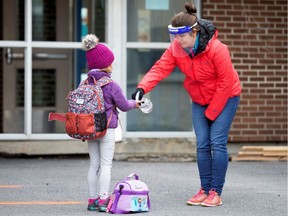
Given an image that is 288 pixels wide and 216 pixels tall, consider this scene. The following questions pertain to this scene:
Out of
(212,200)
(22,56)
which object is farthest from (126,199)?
(22,56)

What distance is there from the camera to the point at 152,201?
326 inches

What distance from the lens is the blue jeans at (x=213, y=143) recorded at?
8.00 m

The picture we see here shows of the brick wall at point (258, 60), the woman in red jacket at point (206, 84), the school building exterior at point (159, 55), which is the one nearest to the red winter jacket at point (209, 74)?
the woman in red jacket at point (206, 84)

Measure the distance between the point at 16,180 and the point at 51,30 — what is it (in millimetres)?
3749

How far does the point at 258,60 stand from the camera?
12117 mm

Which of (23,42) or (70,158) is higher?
(23,42)

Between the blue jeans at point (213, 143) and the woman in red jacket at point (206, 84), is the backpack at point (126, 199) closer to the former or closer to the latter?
the woman in red jacket at point (206, 84)

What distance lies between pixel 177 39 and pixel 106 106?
87cm

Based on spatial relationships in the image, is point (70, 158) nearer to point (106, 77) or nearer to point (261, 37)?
point (261, 37)

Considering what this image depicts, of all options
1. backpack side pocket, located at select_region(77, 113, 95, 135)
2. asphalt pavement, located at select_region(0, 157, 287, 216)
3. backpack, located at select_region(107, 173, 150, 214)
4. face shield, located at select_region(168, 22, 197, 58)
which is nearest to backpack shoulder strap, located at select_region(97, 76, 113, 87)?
backpack side pocket, located at select_region(77, 113, 95, 135)

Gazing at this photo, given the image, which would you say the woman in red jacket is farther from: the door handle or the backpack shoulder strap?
the door handle

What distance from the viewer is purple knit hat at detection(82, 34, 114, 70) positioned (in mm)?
7582

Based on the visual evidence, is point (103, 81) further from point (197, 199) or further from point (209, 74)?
point (197, 199)

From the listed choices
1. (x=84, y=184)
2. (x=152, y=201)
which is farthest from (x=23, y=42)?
(x=152, y=201)
